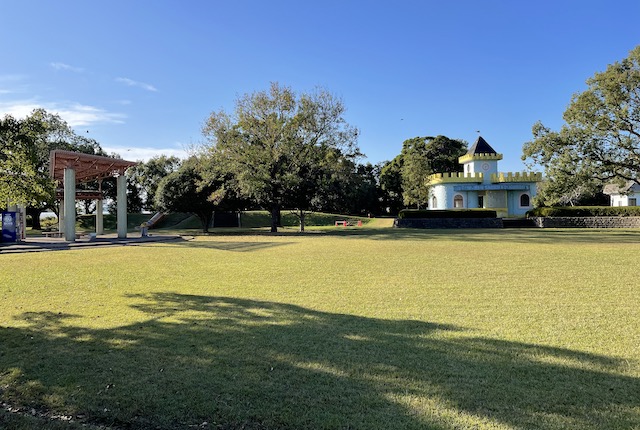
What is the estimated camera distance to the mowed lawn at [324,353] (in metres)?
3.13

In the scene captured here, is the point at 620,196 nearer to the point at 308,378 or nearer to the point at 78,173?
the point at 78,173

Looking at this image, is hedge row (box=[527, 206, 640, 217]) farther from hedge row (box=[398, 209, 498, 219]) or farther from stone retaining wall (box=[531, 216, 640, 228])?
hedge row (box=[398, 209, 498, 219])

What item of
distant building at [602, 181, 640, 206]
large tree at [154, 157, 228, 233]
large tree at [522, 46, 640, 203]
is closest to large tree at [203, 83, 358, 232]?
large tree at [154, 157, 228, 233]

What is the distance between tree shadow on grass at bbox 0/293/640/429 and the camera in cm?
307

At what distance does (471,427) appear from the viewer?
288cm

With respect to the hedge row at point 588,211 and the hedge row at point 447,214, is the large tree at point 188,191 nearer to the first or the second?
the hedge row at point 447,214

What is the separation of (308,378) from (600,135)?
28.1m

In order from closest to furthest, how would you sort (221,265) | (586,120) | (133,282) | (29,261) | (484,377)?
(484,377) < (133,282) < (221,265) < (29,261) < (586,120)

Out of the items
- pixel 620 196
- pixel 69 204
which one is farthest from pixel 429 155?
pixel 69 204

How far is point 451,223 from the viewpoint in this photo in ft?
111

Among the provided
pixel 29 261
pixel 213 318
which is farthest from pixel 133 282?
pixel 29 261

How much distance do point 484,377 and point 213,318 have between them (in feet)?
12.1

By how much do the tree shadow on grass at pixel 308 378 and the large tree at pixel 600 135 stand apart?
24.8 m

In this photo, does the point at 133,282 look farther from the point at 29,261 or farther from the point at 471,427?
the point at 471,427
